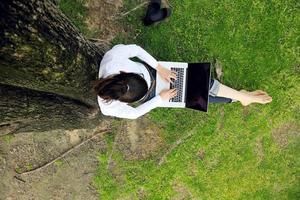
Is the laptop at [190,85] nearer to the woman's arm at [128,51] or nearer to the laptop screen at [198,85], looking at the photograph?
the laptop screen at [198,85]

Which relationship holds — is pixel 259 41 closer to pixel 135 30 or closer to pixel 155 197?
pixel 135 30

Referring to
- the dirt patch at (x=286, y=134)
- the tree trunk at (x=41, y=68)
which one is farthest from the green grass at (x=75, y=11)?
the dirt patch at (x=286, y=134)

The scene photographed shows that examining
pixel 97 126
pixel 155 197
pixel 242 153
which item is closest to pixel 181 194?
pixel 155 197

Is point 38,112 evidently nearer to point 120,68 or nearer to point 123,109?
point 123,109

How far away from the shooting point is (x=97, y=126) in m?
→ 5.87

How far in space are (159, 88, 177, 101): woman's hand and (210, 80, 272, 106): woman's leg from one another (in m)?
0.62

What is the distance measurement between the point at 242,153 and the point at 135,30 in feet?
6.32

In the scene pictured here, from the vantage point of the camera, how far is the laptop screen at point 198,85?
5.21 metres

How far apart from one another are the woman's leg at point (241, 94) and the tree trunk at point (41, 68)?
1.36m

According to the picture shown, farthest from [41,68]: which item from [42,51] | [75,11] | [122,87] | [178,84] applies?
[75,11]

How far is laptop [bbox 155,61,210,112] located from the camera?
17.1 ft

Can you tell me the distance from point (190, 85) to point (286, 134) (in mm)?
1526

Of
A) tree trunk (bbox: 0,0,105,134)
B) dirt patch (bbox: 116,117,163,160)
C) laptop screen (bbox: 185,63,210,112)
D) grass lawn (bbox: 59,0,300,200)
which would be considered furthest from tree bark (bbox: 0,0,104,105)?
grass lawn (bbox: 59,0,300,200)

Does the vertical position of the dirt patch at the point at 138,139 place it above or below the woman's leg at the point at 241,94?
below
